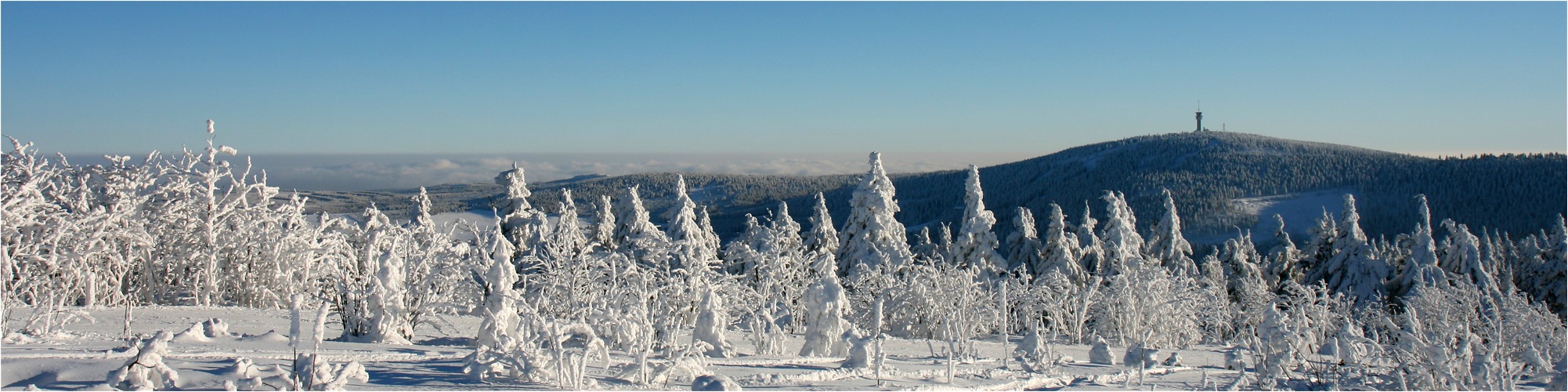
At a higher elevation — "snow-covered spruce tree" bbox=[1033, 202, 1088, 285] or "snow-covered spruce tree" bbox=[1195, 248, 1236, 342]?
"snow-covered spruce tree" bbox=[1033, 202, 1088, 285]

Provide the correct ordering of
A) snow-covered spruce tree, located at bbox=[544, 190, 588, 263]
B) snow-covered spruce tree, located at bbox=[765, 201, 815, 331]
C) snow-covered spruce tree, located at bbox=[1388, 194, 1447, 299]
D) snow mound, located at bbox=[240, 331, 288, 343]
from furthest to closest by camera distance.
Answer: snow-covered spruce tree, located at bbox=[1388, 194, 1447, 299], snow-covered spruce tree, located at bbox=[544, 190, 588, 263], snow-covered spruce tree, located at bbox=[765, 201, 815, 331], snow mound, located at bbox=[240, 331, 288, 343]

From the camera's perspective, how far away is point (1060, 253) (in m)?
Answer: 38.2

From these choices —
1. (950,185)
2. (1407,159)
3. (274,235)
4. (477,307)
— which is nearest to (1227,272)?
(477,307)

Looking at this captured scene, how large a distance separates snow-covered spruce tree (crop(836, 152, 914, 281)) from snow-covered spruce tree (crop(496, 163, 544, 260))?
1253 cm

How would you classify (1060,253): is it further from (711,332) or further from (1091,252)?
(711,332)

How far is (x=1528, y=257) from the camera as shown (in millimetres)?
54875

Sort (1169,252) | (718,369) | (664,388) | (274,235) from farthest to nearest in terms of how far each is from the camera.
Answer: (1169,252) < (274,235) < (718,369) < (664,388)

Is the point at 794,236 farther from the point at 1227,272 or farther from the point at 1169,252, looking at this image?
the point at 1227,272

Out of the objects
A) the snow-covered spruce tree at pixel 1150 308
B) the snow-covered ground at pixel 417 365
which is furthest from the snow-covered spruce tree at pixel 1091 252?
the snow-covered ground at pixel 417 365

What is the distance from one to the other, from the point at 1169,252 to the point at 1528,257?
29.3 metres

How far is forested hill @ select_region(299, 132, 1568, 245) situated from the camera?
128 metres

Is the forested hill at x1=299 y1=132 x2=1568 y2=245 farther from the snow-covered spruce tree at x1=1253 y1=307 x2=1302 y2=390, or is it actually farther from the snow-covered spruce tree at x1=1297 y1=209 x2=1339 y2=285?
the snow-covered spruce tree at x1=1253 y1=307 x2=1302 y2=390

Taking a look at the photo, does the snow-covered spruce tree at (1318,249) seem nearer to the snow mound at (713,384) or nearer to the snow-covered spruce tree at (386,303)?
the snow mound at (713,384)

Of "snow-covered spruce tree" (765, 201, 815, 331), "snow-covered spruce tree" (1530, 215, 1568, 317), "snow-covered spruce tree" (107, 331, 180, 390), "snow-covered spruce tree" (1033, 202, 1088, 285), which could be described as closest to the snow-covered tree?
"snow-covered spruce tree" (765, 201, 815, 331)
